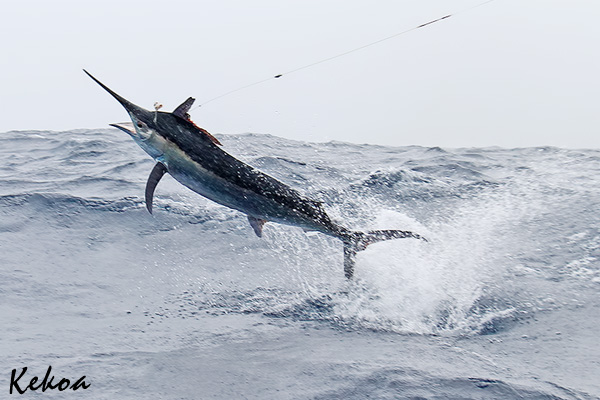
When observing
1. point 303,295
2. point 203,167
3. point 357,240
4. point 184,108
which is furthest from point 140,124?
point 303,295

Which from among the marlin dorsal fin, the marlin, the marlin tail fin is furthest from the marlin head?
the marlin tail fin

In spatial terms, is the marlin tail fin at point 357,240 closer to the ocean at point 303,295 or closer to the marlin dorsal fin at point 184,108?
the ocean at point 303,295

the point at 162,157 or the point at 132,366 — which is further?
the point at 162,157

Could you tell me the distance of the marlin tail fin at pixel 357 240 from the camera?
5680mm

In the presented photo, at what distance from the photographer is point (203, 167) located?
5215mm

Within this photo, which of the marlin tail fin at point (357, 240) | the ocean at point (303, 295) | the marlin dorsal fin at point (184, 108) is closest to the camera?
the ocean at point (303, 295)

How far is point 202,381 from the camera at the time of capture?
456 cm

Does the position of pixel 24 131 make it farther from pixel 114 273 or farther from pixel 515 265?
pixel 515 265

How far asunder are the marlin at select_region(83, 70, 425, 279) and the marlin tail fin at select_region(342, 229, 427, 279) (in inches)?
19.9

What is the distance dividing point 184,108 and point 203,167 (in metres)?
0.52

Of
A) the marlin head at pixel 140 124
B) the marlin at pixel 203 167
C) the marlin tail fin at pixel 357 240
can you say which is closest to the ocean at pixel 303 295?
the marlin tail fin at pixel 357 240

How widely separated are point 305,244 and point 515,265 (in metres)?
2.72

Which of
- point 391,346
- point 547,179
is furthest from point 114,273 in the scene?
point 547,179

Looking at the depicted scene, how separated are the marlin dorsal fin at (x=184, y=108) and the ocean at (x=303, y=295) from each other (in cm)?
193
